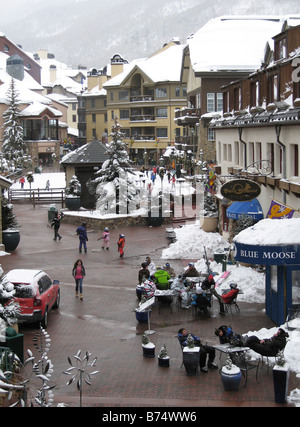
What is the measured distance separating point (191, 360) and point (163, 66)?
72.4 m

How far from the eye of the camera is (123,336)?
17.0 m

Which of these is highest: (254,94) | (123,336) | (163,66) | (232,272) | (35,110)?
(163,66)

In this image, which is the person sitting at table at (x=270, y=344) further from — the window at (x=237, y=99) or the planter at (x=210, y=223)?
the planter at (x=210, y=223)

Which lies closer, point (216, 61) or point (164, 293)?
point (164, 293)

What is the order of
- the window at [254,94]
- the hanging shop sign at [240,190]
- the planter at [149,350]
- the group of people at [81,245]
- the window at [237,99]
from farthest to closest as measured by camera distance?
the window at [237,99] < the window at [254,94] < the group of people at [81,245] < the hanging shop sign at [240,190] < the planter at [149,350]

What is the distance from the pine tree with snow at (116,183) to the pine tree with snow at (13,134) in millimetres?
32742

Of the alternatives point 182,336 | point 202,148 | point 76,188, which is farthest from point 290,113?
point 202,148

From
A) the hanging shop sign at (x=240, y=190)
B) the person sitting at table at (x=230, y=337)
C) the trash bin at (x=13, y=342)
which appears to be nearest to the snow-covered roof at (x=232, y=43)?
the hanging shop sign at (x=240, y=190)

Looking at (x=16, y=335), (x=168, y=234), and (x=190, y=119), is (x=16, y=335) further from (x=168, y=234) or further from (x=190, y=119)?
(x=190, y=119)

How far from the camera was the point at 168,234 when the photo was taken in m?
33.1

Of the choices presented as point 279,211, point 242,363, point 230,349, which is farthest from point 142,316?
point 279,211

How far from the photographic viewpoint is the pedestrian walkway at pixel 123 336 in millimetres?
12469

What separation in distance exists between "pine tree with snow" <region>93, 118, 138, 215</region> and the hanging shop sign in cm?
1952

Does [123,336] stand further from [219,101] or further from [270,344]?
[219,101]
